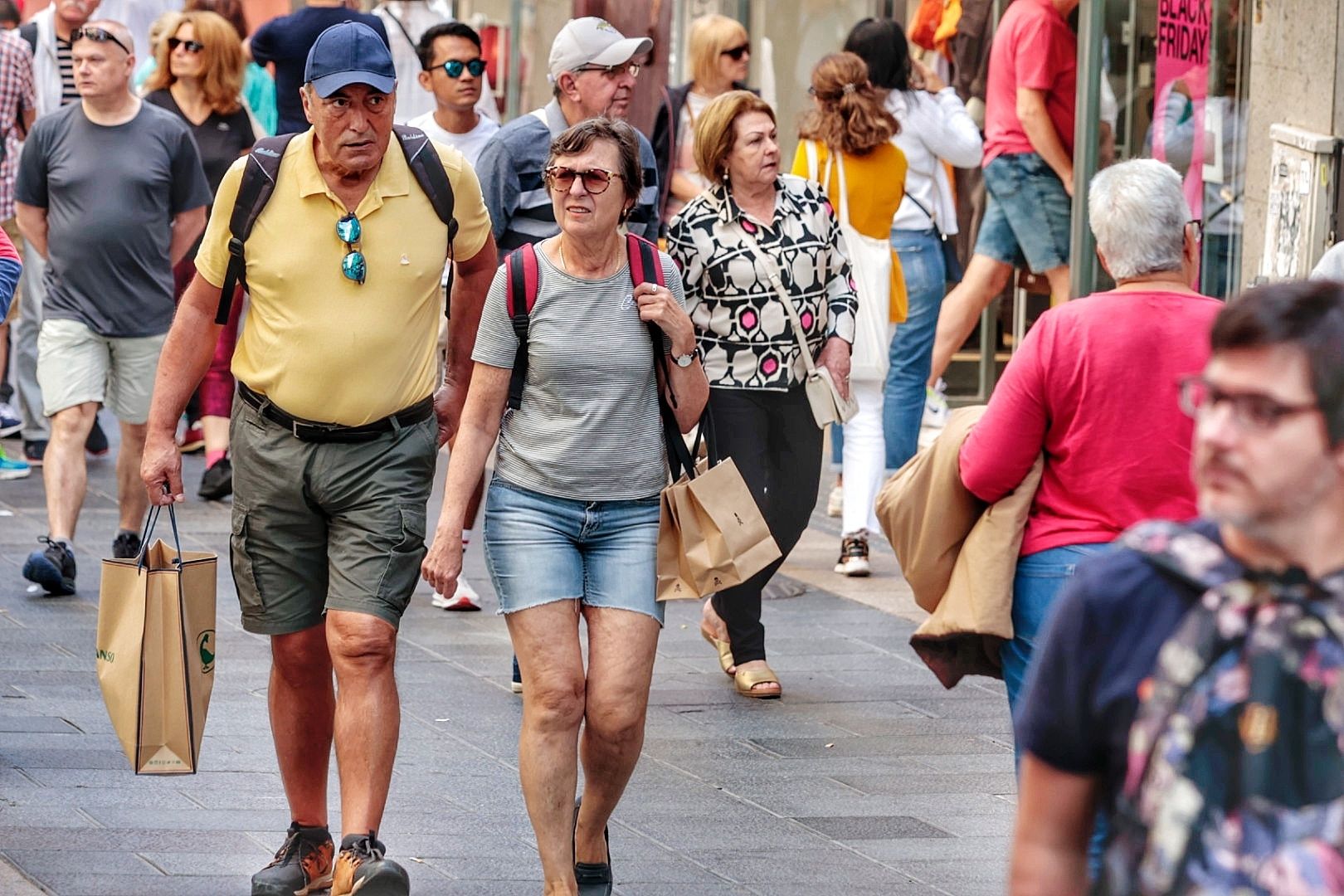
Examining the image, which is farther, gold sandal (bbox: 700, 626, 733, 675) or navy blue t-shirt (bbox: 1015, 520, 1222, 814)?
gold sandal (bbox: 700, 626, 733, 675)

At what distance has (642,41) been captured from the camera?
7465mm

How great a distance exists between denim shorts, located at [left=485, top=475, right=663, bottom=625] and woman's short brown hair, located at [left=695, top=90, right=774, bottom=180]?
2.03 meters

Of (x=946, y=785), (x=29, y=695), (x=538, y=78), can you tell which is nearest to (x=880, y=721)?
(x=946, y=785)

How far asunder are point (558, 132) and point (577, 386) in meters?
2.38

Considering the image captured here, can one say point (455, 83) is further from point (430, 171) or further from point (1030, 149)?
point (430, 171)

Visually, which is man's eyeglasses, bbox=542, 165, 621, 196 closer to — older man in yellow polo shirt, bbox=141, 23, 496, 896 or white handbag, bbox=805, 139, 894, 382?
older man in yellow polo shirt, bbox=141, 23, 496, 896

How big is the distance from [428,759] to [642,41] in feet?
8.09

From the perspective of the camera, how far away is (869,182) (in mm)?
9000

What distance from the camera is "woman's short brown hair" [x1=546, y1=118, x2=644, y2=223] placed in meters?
5.25

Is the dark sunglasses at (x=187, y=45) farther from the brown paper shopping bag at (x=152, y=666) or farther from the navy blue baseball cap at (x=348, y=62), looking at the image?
the brown paper shopping bag at (x=152, y=666)

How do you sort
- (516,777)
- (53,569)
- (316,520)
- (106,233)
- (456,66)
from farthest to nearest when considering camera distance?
(106,233) → (456,66) → (53,569) → (516,777) → (316,520)

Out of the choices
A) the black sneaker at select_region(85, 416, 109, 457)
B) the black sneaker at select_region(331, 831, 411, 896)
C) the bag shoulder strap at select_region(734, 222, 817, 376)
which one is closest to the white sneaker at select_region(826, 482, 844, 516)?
the bag shoulder strap at select_region(734, 222, 817, 376)

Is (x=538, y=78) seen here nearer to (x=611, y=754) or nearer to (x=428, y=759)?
(x=428, y=759)

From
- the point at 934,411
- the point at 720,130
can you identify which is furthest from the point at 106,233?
the point at 934,411
